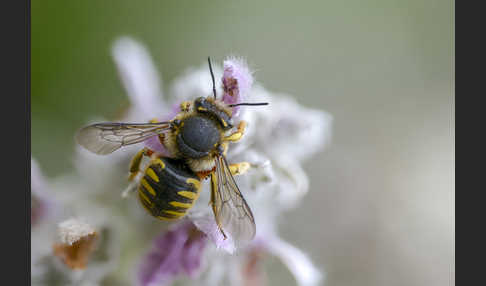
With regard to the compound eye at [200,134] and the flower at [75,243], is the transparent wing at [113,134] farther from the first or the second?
the flower at [75,243]

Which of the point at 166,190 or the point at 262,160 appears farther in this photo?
the point at 262,160

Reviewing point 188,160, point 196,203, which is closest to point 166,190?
point 188,160

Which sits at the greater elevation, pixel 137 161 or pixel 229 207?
pixel 137 161

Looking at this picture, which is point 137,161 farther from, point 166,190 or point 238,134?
point 238,134

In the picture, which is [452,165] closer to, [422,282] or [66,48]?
[422,282]

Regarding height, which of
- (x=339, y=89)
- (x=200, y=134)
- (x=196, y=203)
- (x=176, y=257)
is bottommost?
(x=176, y=257)

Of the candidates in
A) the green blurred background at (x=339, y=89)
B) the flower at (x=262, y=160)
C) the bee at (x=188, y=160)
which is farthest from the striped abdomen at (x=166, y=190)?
the green blurred background at (x=339, y=89)
